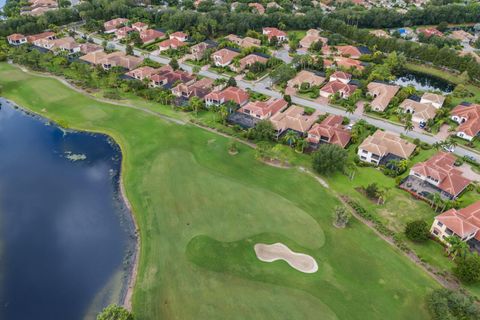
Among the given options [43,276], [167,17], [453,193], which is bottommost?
[43,276]

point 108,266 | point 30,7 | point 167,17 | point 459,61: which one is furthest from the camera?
point 30,7

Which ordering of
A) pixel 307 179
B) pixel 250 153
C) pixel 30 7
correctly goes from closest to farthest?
1. pixel 307 179
2. pixel 250 153
3. pixel 30 7

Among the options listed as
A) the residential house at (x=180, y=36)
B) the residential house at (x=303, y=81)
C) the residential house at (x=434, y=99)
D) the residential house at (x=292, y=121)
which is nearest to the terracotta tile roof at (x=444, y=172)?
the residential house at (x=292, y=121)

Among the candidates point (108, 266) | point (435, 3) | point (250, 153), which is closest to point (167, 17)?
point (250, 153)

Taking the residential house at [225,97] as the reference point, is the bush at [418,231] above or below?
below

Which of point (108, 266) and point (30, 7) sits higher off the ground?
point (30, 7)

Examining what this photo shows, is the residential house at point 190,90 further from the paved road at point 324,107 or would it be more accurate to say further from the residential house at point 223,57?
the residential house at point 223,57

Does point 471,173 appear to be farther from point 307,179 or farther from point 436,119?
point 307,179

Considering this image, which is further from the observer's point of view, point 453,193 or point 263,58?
point 263,58
